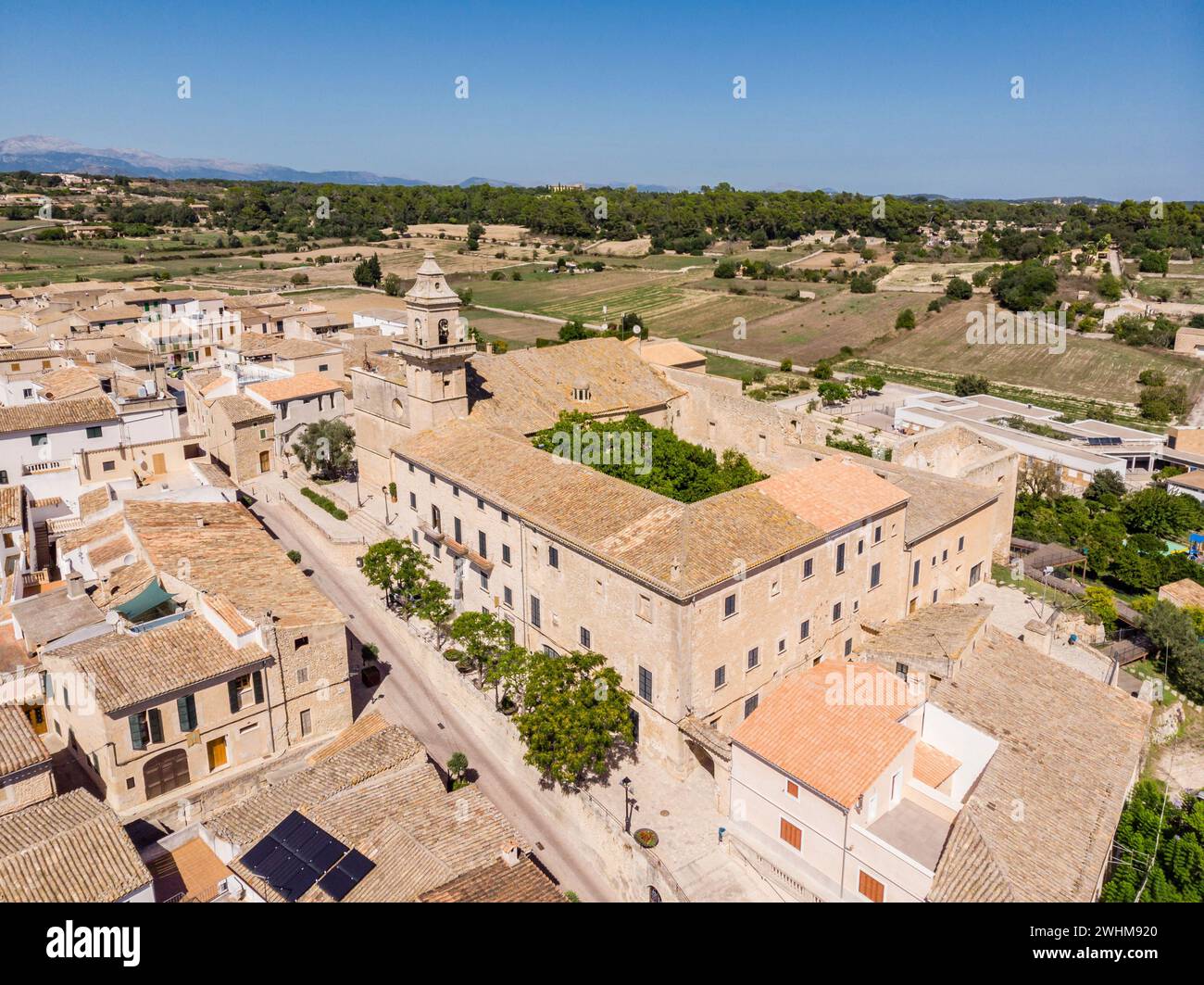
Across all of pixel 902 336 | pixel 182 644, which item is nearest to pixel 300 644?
pixel 182 644

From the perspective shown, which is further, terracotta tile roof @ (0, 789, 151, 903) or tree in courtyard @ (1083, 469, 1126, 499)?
tree in courtyard @ (1083, 469, 1126, 499)

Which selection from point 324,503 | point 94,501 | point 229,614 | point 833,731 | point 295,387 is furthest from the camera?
point 295,387

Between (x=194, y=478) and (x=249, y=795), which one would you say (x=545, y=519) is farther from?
(x=194, y=478)

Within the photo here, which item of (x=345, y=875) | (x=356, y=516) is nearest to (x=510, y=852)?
(x=345, y=875)

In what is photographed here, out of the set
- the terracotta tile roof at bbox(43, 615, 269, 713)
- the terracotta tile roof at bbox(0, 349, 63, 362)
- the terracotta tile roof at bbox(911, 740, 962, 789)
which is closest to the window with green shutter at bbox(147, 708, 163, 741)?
the terracotta tile roof at bbox(43, 615, 269, 713)

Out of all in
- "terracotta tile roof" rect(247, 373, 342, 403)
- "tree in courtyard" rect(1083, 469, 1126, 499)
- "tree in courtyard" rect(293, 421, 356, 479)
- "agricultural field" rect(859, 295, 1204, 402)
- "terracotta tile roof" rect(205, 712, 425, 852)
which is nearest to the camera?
"terracotta tile roof" rect(205, 712, 425, 852)

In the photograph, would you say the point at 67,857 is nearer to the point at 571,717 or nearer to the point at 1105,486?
the point at 571,717

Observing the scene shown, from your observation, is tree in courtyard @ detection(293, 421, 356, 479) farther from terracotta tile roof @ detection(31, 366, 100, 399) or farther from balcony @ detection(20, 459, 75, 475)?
balcony @ detection(20, 459, 75, 475)
